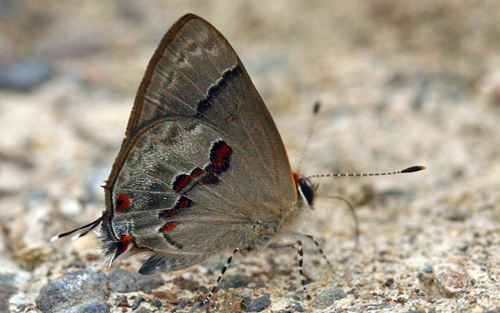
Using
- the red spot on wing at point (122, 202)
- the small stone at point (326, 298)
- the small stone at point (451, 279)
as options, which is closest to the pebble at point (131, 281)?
the red spot on wing at point (122, 202)

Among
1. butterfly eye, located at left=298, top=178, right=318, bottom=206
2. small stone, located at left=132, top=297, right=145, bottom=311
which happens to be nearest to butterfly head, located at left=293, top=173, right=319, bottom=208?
butterfly eye, located at left=298, top=178, right=318, bottom=206

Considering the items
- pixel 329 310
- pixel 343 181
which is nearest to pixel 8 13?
pixel 343 181

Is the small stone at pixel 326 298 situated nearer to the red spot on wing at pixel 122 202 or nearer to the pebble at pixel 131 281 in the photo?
the pebble at pixel 131 281

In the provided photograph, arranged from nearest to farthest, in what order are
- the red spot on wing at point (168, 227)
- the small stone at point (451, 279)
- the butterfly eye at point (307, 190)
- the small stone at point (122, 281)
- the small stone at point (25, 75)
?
the small stone at point (451, 279) < the red spot on wing at point (168, 227) < the small stone at point (122, 281) < the butterfly eye at point (307, 190) < the small stone at point (25, 75)

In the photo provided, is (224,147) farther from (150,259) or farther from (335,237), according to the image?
(335,237)

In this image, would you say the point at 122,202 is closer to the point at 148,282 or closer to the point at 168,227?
the point at 168,227

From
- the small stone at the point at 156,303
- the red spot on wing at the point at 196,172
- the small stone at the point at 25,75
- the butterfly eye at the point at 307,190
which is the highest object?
the small stone at the point at 25,75

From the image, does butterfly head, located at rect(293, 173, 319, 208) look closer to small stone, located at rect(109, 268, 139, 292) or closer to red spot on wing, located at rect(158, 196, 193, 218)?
red spot on wing, located at rect(158, 196, 193, 218)

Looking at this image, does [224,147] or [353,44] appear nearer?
[224,147]
